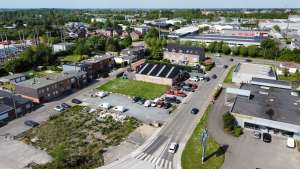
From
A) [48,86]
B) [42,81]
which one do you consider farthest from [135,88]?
[42,81]

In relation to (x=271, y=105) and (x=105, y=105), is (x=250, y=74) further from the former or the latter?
(x=105, y=105)

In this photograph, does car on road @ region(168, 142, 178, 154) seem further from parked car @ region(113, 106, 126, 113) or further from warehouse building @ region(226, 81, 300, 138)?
parked car @ region(113, 106, 126, 113)

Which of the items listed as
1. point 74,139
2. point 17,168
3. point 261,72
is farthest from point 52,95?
point 261,72

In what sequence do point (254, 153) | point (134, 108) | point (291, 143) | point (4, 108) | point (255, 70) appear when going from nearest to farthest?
point (254, 153) < point (291, 143) < point (4, 108) < point (134, 108) < point (255, 70)

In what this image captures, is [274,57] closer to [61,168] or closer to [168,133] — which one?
[168,133]

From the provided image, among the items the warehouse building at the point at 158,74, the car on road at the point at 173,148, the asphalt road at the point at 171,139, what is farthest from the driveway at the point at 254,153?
the warehouse building at the point at 158,74

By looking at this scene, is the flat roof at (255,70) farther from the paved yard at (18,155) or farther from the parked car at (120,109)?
the paved yard at (18,155)
